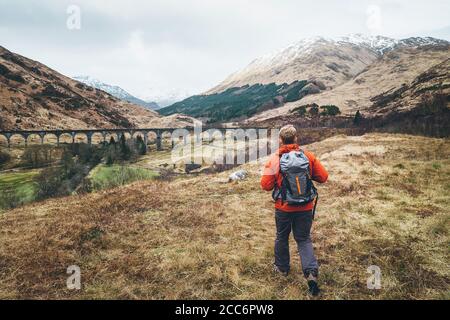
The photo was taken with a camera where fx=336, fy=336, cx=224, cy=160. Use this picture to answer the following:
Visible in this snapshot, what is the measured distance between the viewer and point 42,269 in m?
7.41

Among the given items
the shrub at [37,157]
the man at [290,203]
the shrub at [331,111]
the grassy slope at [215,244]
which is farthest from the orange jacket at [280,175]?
the shrub at [331,111]

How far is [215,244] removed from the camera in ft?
29.4

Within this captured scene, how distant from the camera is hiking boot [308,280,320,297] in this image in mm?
6422

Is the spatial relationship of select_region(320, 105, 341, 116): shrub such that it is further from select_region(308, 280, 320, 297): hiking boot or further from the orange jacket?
select_region(308, 280, 320, 297): hiking boot

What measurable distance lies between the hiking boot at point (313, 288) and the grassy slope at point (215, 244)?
0.14 m

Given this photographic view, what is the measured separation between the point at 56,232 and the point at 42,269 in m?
2.21

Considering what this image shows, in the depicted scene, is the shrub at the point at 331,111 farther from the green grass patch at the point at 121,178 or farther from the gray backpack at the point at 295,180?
the gray backpack at the point at 295,180

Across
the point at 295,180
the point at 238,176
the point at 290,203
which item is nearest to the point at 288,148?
the point at 295,180

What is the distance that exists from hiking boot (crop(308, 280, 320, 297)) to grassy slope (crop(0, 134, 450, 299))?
14 centimetres

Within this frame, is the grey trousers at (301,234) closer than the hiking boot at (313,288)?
No

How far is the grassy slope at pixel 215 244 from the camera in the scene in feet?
22.1

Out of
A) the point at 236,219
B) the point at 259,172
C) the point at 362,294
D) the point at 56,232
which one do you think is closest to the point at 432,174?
the point at 259,172

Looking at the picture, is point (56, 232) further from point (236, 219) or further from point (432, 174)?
point (432, 174)

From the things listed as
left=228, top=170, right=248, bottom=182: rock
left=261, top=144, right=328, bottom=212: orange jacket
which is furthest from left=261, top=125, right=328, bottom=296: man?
left=228, top=170, right=248, bottom=182: rock
